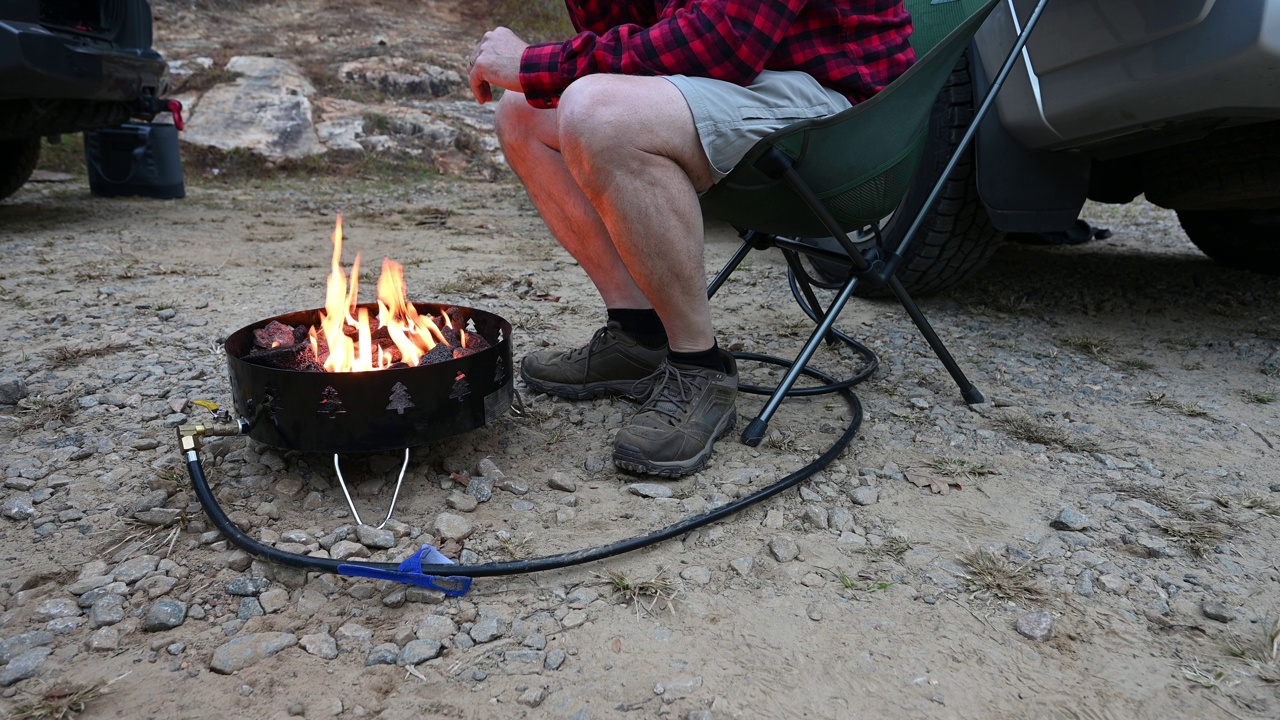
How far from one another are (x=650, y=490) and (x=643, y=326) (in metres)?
0.59

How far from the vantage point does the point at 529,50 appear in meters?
1.82

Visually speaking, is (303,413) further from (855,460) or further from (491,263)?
(491,263)

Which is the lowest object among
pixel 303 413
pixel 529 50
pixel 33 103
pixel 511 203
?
pixel 511 203

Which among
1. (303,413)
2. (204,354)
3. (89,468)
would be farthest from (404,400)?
(204,354)

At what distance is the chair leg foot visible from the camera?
1.93 m

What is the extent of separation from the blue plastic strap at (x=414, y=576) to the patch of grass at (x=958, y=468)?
41.8 inches

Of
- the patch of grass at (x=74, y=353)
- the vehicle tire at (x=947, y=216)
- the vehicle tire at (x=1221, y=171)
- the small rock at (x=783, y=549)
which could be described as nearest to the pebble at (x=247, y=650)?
the small rock at (x=783, y=549)

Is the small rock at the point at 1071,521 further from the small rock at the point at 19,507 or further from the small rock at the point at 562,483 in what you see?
the small rock at the point at 19,507

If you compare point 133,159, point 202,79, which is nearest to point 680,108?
point 133,159

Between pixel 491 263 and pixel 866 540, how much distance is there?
2655 mm

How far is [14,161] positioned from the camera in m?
4.87

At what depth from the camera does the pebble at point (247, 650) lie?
1.22 metres

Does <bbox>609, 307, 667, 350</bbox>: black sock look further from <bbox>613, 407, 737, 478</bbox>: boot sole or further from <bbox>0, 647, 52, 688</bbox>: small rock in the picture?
<bbox>0, 647, 52, 688</bbox>: small rock

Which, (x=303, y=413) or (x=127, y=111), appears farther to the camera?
(x=127, y=111)
